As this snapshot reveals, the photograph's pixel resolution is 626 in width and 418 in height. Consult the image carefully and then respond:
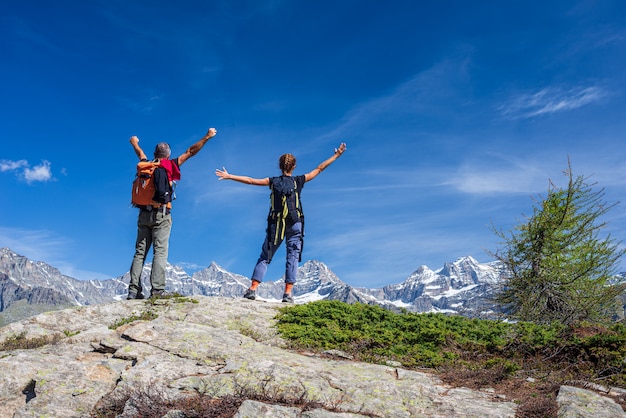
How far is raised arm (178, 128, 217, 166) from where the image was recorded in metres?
12.5

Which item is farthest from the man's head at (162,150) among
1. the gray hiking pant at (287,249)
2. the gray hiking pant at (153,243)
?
the gray hiking pant at (287,249)

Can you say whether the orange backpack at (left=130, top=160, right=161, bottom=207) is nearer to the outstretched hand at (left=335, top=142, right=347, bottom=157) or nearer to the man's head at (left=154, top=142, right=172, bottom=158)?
the man's head at (left=154, top=142, right=172, bottom=158)

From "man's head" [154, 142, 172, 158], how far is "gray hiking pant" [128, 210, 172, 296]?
1512 mm

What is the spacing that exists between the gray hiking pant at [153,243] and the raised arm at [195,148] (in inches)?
60.2

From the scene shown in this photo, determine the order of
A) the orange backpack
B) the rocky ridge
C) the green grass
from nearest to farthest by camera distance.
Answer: the rocky ridge → the green grass → the orange backpack

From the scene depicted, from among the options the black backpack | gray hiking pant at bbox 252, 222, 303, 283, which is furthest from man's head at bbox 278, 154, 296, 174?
gray hiking pant at bbox 252, 222, 303, 283

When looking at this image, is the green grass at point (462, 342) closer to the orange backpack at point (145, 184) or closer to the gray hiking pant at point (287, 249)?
the gray hiking pant at point (287, 249)

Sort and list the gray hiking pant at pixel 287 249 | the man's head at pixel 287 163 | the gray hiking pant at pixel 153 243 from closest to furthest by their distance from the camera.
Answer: the gray hiking pant at pixel 153 243, the gray hiking pant at pixel 287 249, the man's head at pixel 287 163

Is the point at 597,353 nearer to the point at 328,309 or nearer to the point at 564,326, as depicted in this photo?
the point at 564,326

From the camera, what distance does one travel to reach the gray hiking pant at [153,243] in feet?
41.8

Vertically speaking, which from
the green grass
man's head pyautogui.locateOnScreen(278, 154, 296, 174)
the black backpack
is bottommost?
the green grass

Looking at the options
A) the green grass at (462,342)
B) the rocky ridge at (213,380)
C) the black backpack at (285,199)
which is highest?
the black backpack at (285,199)

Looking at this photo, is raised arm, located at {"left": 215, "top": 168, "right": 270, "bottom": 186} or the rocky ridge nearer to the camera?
the rocky ridge

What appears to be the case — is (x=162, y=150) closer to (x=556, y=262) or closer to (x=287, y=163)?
(x=287, y=163)
